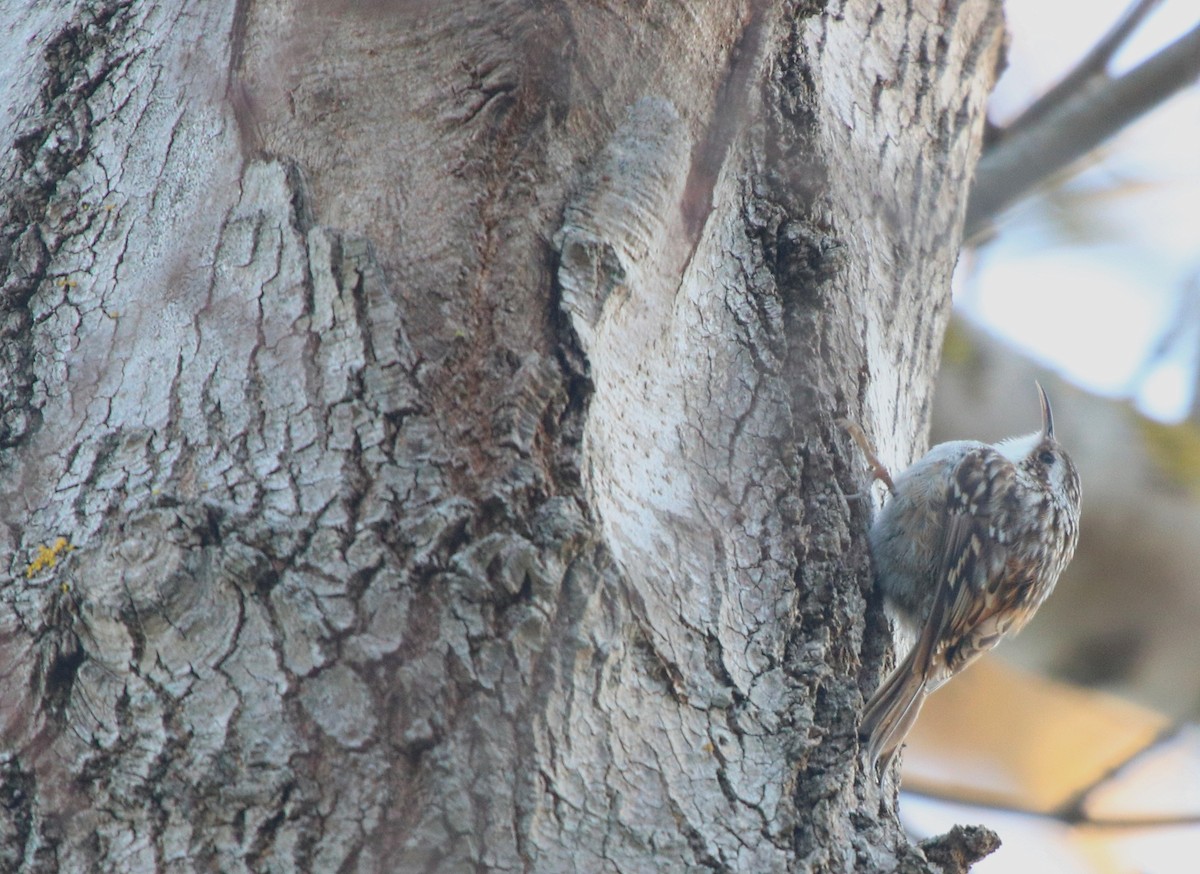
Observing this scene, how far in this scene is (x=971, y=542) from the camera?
268 cm

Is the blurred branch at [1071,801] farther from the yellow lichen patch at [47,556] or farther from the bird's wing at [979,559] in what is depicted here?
the yellow lichen patch at [47,556]

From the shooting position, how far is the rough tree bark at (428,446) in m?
1.10

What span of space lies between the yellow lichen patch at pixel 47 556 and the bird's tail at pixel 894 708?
0.91 metres

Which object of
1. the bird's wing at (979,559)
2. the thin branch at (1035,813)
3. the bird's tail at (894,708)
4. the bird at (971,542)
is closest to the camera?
the bird's tail at (894,708)

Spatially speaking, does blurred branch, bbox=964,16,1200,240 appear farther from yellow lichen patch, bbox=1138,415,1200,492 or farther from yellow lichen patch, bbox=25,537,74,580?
yellow lichen patch, bbox=25,537,74,580

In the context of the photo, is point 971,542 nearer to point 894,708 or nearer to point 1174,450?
point 1174,450

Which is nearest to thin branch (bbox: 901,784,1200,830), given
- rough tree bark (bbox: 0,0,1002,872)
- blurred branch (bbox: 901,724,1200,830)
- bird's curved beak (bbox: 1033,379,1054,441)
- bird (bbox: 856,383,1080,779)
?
blurred branch (bbox: 901,724,1200,830)

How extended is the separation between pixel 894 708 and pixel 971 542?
3.35ft

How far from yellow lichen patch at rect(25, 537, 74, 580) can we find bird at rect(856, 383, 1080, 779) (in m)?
1.29

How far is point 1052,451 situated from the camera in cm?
298

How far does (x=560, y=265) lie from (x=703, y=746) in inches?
21.2

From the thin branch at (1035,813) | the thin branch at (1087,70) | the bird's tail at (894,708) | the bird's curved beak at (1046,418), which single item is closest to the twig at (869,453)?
the bird's tail at (894,708)

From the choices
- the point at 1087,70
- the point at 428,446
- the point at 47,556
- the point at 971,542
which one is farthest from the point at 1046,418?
the point at 47,556

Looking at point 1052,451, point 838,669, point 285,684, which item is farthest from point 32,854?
point 1052,451
